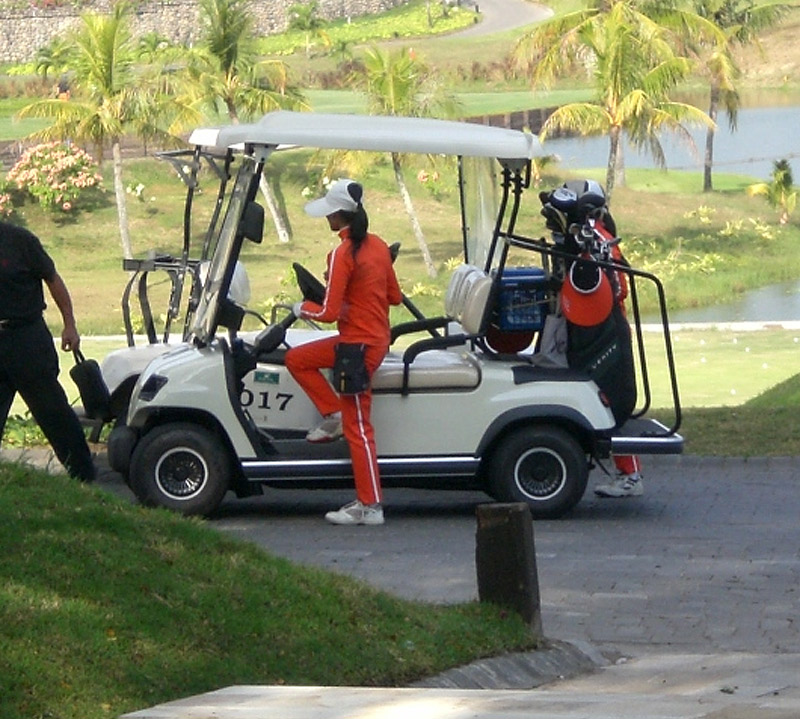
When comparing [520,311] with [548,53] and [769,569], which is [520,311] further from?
[548,53]

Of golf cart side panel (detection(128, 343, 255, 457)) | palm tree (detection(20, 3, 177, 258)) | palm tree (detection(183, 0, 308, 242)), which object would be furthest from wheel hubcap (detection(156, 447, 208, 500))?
palm tree (detection(183, 0, 308, 242))

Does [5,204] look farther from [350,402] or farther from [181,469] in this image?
[350,402]

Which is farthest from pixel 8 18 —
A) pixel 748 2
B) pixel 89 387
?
pixel 89 387

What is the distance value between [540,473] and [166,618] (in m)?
4.73

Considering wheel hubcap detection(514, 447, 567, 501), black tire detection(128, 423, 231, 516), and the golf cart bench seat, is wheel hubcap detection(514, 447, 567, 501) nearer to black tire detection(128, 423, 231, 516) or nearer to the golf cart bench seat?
the golf cart bench seat

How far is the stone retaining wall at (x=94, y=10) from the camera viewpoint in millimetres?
85875

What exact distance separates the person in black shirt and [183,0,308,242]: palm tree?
1276 inches

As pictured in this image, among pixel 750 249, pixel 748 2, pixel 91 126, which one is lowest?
pixel 750 249

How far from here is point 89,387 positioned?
10.8 meters

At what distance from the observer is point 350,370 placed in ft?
33.2

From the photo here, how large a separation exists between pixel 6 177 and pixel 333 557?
39.2m

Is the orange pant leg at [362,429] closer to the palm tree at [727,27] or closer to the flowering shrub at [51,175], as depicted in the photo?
the flowering shrub at [51,175]

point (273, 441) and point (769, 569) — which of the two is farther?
point (273, 441)

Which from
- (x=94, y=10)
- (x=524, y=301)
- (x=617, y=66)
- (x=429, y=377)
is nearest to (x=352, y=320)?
(x=429, y=377)
